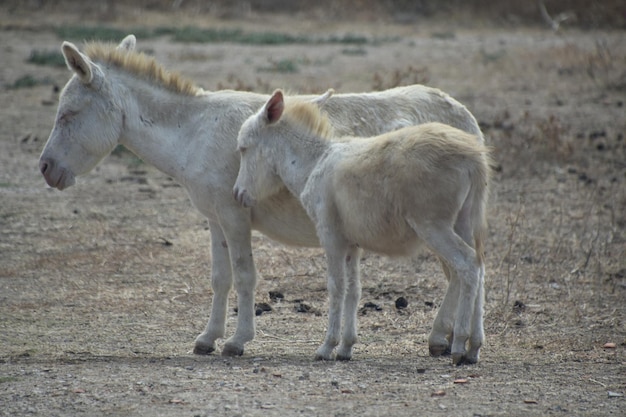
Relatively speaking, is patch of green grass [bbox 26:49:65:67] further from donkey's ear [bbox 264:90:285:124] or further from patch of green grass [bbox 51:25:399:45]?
donkey's ear [bbox 264:90:285:124]

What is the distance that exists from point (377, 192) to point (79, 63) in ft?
7.52

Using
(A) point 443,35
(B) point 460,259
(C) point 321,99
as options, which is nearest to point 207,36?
(A) point 443,35

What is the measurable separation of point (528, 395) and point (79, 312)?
3.80 metres

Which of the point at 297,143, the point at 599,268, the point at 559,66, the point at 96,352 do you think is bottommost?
the point at 96,352

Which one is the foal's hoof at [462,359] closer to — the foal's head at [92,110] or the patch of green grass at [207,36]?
the foal's head at [92,110]

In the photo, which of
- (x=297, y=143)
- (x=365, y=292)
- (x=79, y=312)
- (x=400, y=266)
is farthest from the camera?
(x=400, y=266)

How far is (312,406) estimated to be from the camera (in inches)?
205

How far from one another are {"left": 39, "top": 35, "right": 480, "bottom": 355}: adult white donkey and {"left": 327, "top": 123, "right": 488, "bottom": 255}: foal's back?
2.40 ft

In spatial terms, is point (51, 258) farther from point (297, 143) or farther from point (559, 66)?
point (559, 66)

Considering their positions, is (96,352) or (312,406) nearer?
(312,406)

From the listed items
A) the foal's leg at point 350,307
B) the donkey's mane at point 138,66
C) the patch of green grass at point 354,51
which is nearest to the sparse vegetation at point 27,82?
the patch of green grass at point 354,51

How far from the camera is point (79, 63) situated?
6613 mm

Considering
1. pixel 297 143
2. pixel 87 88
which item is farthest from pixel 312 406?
pixel 87 88

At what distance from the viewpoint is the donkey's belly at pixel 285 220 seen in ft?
22.0
